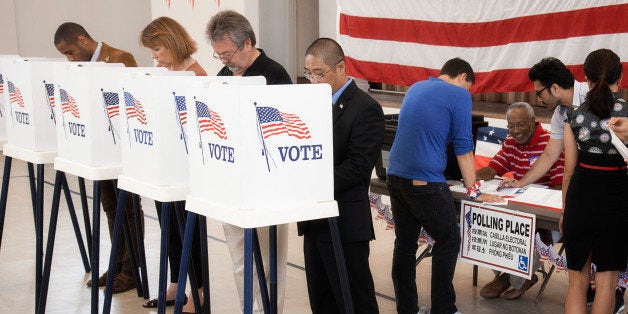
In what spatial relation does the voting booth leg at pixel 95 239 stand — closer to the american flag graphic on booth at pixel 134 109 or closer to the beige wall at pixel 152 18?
the american flag graphic on booth at pixel 134 109

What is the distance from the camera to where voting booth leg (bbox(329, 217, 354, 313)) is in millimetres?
2840

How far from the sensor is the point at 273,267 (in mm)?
3273

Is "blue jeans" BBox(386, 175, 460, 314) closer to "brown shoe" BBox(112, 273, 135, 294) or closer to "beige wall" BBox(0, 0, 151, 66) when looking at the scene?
"brown shoe" BBox(112, 273, 135, 294)

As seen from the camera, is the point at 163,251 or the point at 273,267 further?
the point at 273,267

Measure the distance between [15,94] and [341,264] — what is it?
223 cm

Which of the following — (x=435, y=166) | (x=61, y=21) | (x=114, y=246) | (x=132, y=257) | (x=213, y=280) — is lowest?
(x=213, y=280)

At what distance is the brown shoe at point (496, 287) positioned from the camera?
4.56 meters

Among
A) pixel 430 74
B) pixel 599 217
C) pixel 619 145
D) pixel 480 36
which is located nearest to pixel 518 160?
pixel 599 217

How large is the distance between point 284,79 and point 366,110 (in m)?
0.64

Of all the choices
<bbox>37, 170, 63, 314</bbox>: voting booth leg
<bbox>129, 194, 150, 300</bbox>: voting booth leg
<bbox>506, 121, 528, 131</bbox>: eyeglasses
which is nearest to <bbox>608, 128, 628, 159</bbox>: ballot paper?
<bbox>506, 121, 528, 131</bbox>: eyeglasses

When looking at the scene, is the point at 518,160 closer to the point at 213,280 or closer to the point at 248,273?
the point at 213,280

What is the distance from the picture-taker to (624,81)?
589cm

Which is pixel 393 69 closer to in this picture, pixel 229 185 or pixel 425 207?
pixel 425 207

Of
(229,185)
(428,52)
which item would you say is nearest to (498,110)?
(428,52)
